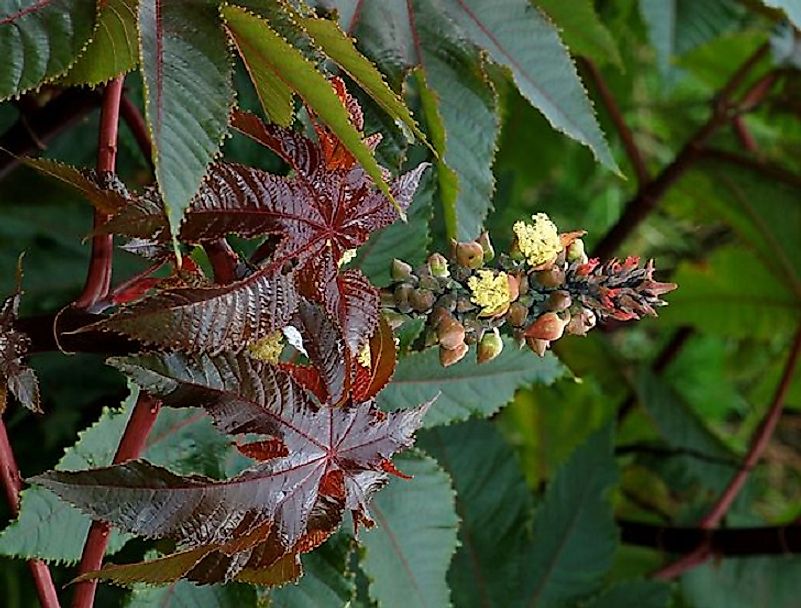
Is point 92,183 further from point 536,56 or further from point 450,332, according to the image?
point 536,56

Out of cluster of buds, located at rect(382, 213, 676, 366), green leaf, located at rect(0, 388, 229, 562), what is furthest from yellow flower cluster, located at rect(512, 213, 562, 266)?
green leaf, located at rect(0, 388, 229, 562)

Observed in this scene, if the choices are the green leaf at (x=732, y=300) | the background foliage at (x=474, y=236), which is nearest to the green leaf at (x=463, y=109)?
the background foliage at (x=474, y=236)

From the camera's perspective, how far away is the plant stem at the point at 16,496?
37cm

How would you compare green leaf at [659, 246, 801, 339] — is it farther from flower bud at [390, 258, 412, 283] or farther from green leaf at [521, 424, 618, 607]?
flower bud at [390, 258, 412, 283]

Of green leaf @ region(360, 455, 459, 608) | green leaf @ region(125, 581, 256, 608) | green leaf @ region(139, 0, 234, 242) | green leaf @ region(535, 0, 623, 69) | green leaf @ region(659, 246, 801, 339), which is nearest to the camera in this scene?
green leaf @ region(139, 0, 234, 242)

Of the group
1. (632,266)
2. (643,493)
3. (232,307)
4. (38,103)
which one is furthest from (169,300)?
(643,493)

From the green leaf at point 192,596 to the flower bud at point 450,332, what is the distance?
16 centimetres

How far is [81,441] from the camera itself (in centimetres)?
45

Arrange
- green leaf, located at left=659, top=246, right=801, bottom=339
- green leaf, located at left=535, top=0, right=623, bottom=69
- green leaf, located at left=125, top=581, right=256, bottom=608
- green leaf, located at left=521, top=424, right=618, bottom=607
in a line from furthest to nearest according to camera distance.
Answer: green leaf, located at left=659, top=246, right=801, bottom=339 → green leaf, located at left=521, top=424, right=618, bottom=607 → green leaf, located at left=535, top=0, right=623, bottom=69 → green leaf, located at left=125, top=581, right=256, bottom=608

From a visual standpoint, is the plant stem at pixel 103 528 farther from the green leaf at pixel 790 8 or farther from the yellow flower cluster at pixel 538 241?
the green leaf at pixel 790 8

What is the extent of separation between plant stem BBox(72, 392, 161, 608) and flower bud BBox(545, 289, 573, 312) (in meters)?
0.15

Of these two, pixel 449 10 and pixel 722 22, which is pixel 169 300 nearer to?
pixel 449 10

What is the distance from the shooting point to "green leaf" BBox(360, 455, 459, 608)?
521 mm

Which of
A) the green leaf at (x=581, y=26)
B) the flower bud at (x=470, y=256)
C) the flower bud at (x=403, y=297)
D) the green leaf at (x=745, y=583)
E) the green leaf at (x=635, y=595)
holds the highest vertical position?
the green leaf at (x=581, y=26)
